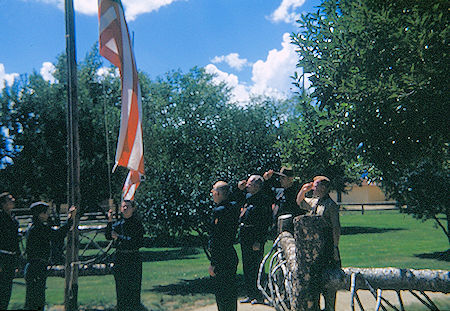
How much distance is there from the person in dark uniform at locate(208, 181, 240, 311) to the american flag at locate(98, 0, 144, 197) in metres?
1.35

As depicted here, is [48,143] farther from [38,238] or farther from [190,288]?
[38,238]

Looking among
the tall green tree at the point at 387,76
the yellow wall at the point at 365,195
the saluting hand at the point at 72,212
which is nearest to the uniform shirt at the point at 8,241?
the saluting hand at the point at 72,212

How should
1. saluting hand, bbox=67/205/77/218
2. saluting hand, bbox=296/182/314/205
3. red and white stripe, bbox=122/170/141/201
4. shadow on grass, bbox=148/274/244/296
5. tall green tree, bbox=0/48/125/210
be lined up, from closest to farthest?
saluting hand, bbox=296/182/314/205 → saluting hand, bbox=67/205/77/218 → red and white stripe, bbox=122/170/141/201 → shadow on grass, bbox=148/274/244/296 → tall green tree, bbox=0/48/125/210

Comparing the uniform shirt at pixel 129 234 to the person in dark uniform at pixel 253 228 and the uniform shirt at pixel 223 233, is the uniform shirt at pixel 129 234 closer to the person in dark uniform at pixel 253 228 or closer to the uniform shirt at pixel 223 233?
the uniform shirt at pixel 223 233

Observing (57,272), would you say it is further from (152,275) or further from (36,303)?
(152,275)

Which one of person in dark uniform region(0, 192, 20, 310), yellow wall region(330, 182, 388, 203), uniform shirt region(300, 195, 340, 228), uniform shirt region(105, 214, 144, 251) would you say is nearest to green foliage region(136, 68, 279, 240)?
uniform shirt region(105, 214, 144, 251)

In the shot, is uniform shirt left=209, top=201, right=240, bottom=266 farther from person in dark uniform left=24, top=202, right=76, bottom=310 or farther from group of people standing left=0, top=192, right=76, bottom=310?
person in dark uniform left=24, top=202, right=76, bottom=310

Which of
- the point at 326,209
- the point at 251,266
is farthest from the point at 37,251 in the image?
the point at 326,209

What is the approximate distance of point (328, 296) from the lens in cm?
379

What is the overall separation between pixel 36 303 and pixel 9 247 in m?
0.92

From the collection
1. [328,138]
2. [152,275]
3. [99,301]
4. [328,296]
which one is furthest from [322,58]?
[152,275]

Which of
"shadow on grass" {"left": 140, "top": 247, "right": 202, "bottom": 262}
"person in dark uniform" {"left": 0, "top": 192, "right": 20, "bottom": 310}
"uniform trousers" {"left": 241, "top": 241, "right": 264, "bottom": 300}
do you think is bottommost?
"shadow on grass" {"left": 140, "top": 247, "right": 202, "bottom": 262}

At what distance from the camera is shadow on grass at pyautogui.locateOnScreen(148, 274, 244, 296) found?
369 inches

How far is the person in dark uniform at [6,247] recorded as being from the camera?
6.22m
